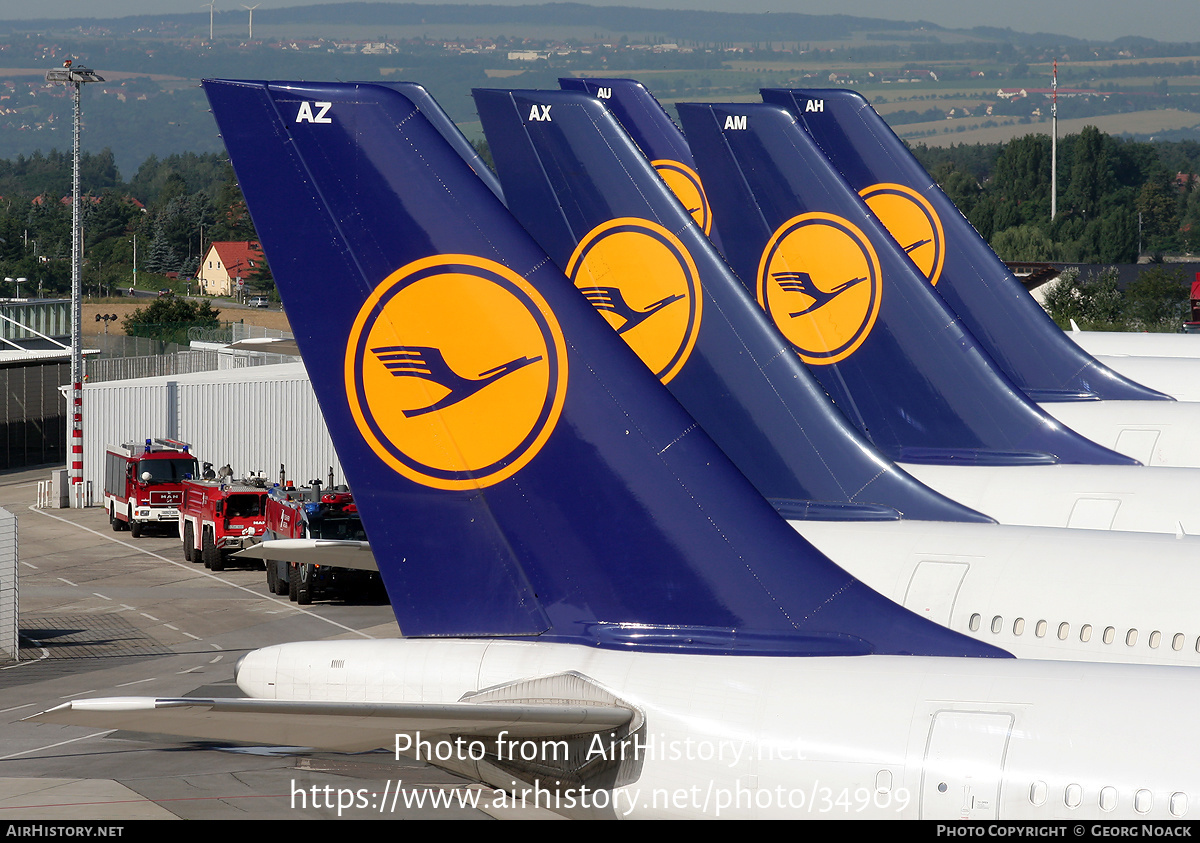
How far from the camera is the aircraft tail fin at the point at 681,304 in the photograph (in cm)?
1290

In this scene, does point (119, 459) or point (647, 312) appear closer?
point (647, 312)

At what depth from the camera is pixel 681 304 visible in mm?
13227

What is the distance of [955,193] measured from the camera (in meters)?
190

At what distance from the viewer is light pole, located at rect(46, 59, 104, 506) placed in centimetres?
4531

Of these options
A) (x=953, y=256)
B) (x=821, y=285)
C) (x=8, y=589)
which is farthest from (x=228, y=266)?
(x=821, y=285)

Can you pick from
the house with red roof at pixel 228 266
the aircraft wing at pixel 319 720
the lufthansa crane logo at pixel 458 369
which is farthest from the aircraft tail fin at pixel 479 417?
the house with red roof at pixel 228 266

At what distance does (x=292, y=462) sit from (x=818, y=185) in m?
33.1

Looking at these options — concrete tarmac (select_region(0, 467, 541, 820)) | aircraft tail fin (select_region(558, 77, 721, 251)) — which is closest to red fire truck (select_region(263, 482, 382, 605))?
concrete tarmac (select_region(0, 467, 541, 820))

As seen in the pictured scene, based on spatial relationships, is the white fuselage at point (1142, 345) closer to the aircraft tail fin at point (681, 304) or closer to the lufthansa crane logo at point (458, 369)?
the aircraft tail fin at point (681, 304)

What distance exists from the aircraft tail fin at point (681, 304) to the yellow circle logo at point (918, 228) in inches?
302

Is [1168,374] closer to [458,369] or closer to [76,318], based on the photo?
[458,369]

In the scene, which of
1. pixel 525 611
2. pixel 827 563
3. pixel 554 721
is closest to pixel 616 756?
pixel 554 721

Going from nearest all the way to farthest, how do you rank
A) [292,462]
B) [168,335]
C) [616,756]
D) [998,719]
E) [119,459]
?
[998,719], [616,756], [119,459], [292,462], [168,335]

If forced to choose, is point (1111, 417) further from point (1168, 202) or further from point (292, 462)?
point (1168, 202)
